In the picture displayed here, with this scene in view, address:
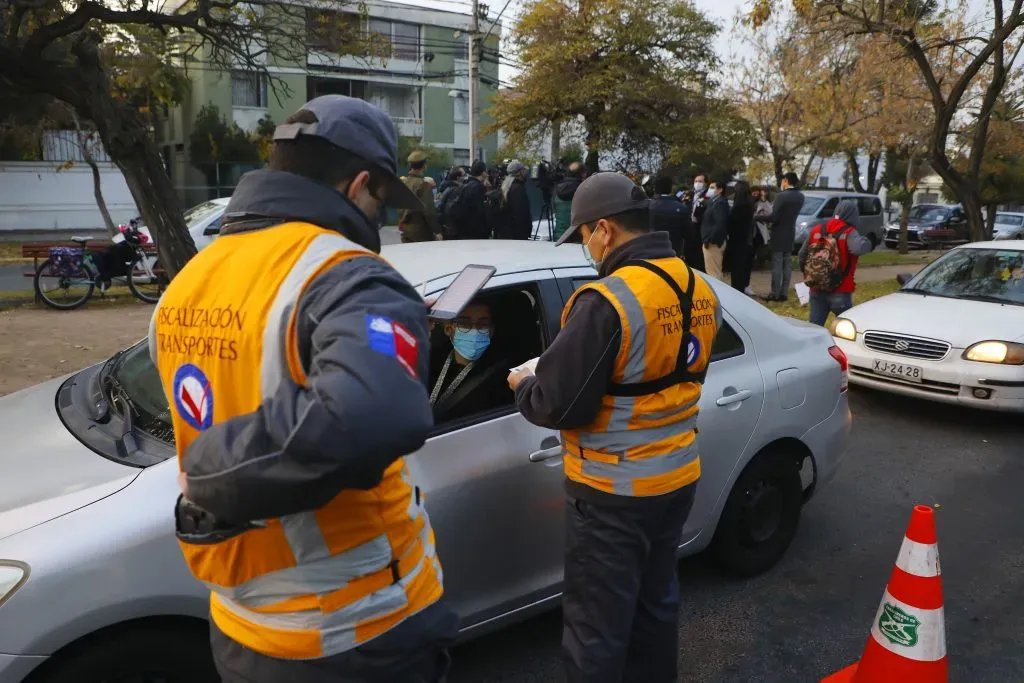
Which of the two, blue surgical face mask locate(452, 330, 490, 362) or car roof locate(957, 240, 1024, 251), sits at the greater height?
car roof locate(957, 240, 1024, 251)

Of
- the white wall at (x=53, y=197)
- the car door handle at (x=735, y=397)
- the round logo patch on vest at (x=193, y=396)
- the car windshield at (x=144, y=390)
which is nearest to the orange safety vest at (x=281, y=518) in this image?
the round logo patch on vest at (x=193, y=396)

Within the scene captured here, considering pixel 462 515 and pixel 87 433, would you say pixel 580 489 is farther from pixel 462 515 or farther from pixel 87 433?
pixel 87 433

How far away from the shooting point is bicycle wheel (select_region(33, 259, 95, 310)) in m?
10.9

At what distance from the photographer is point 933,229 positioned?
25734 mm

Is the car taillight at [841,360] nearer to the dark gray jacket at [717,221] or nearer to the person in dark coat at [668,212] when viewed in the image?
the person in dark coat at [668,212]

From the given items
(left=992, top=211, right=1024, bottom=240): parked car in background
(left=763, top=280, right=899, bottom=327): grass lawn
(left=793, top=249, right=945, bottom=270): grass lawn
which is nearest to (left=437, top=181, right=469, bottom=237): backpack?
(left=763, top=280, right=899, bottom=327): grass lawn

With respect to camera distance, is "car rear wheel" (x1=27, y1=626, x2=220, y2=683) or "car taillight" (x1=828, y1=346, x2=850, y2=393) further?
"car taillight" (x1=828, y1=346, x2=850, y2=393)

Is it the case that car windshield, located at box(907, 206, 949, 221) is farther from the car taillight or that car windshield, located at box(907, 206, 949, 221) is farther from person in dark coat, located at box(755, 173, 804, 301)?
the car taillight

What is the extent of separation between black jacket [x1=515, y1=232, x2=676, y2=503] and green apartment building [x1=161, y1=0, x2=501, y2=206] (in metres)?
31.9

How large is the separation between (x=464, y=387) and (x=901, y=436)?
14.5 ft

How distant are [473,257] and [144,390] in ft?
4.17

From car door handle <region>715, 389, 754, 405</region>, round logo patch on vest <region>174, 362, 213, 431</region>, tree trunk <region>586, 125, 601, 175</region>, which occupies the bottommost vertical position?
car door handle <region>715, 389, 754, 405</region>

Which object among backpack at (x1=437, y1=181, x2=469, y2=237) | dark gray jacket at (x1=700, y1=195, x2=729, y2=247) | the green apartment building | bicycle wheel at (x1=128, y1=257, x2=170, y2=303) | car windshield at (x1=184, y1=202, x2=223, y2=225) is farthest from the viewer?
the green apartment building

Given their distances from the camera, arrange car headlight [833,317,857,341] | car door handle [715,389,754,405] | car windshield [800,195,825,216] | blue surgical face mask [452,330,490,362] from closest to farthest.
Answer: blue surgical face mask [452,330,490,362], car door handle [715,389,754,405], car headlight [833,317,857,341], car windshield [800,195,825,216]
